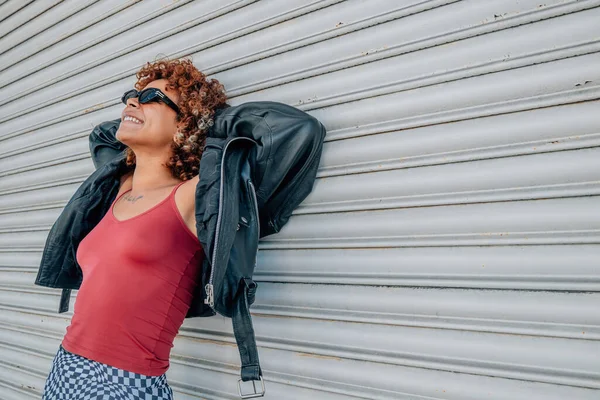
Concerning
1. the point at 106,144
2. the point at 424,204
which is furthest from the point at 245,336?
the point at 106,144

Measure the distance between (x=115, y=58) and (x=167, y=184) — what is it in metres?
1.25

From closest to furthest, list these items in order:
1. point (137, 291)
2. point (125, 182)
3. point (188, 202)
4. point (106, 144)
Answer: point (137, 291) → point (188, 202) → point (125, 182) → point (106, 144)

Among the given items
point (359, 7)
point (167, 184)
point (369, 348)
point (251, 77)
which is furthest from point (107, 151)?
point (369, 348)

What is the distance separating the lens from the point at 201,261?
1952mm

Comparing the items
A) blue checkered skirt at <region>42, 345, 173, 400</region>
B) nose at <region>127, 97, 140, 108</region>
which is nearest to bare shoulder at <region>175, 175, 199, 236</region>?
nose at <region>127, 97, 140, 108</region>

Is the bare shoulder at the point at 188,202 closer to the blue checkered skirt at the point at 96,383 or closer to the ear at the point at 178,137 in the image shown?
the ear at the point at 178,137

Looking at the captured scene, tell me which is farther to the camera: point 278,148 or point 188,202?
point 188,202

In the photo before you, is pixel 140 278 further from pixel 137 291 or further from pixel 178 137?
pixel 178 137

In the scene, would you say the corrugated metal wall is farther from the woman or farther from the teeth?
the teeth

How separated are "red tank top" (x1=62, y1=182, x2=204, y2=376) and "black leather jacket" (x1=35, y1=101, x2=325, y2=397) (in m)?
0.15

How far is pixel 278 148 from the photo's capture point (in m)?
1.72

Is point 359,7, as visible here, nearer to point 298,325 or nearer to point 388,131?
point 388,131

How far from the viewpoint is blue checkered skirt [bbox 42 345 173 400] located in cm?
170

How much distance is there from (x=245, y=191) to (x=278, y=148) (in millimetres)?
205
